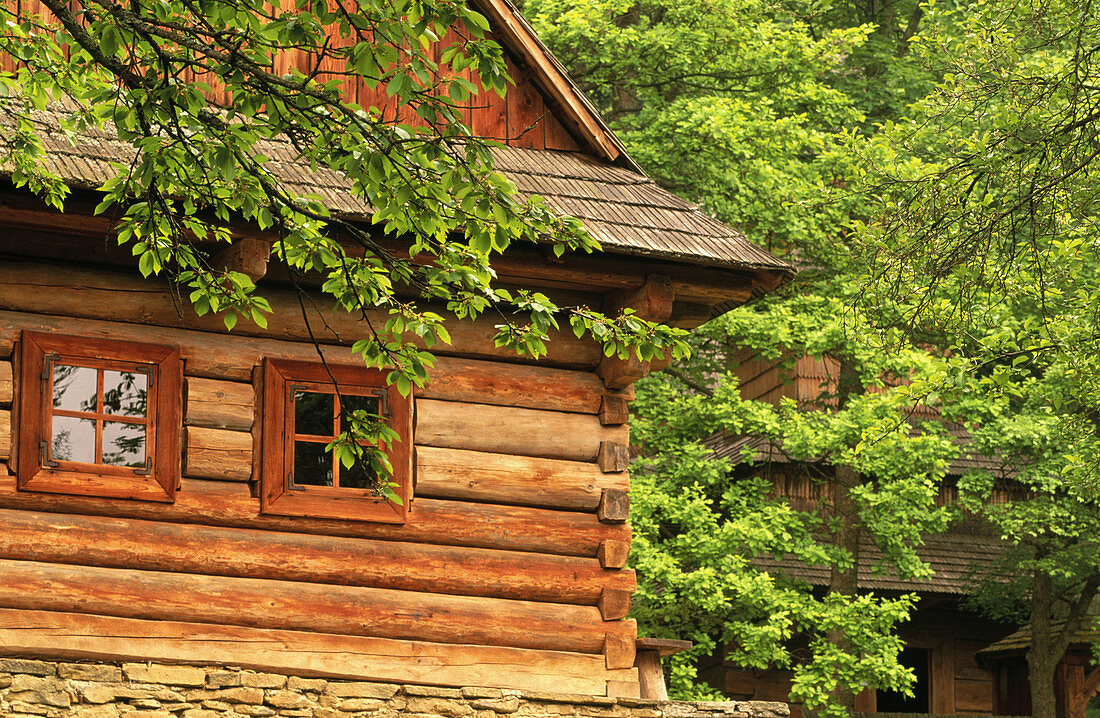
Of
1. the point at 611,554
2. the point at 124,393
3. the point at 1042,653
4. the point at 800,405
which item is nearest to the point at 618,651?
the point at 611,554

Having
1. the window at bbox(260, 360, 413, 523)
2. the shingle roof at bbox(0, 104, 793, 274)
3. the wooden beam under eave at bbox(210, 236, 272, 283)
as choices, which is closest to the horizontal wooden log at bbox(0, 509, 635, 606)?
the window at bbox(260, 360, 413, 523)

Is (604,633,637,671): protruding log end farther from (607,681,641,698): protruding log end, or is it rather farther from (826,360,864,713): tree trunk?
(826,360,864,713): tree trunk

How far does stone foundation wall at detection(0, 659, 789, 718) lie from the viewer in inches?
302

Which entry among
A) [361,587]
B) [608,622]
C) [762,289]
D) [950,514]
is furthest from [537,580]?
[950,514]

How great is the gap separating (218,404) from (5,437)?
124 centimetres

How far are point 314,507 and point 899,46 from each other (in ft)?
50.6

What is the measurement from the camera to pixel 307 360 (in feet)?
29.3

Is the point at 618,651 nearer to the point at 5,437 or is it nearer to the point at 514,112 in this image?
the point at 5,437

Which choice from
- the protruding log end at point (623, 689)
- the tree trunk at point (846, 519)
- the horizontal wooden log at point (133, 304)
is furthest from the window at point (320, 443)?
the tree trunk at point (846, 519)

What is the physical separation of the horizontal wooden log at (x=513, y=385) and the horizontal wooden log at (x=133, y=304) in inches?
5.3

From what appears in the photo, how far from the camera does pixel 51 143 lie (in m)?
8.34

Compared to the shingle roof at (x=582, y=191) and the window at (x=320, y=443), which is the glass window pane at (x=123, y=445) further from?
the shingle roof at (x=582, y=191)

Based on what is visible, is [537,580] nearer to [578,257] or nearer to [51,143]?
[578,257]

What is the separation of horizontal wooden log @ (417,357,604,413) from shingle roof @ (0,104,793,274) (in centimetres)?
107
